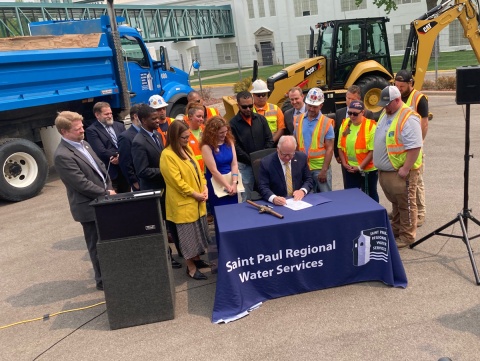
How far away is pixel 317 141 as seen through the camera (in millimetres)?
5484

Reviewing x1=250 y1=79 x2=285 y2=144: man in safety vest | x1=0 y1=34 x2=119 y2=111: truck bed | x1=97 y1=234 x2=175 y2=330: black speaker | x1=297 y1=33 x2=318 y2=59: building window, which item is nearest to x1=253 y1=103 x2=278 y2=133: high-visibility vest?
x1=250 y1=79 x2=285 y2=144: man in safety vest

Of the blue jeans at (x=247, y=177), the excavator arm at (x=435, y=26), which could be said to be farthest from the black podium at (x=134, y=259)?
the excavator arm at (x=435, y=26)

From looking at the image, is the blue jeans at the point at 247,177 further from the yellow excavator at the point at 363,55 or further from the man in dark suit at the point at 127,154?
the yellow excavator at the point at 363,55

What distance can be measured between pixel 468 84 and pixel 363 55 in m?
7.84

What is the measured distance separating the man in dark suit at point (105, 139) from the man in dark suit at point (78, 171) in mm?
1267

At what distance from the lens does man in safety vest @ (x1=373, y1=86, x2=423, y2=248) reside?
4715 millimetres

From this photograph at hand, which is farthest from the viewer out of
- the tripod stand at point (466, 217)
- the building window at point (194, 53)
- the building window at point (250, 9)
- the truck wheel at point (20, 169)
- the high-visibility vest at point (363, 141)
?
the building window at point (250, 9)

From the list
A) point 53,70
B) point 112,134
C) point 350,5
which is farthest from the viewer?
point 350,5

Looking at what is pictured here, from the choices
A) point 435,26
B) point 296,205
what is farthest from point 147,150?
point 435,26

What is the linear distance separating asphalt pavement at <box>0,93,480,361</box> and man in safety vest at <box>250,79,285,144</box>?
225 centimetres

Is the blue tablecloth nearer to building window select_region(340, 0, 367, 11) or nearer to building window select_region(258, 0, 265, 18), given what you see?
building window select_region(340, 0, 367, 11)

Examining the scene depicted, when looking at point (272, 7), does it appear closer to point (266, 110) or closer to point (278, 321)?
point (266, 110)

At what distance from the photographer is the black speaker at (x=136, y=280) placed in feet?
A: 13.3

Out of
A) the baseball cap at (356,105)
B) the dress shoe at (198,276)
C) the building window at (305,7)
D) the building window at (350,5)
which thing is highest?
the building window at (305,7)
